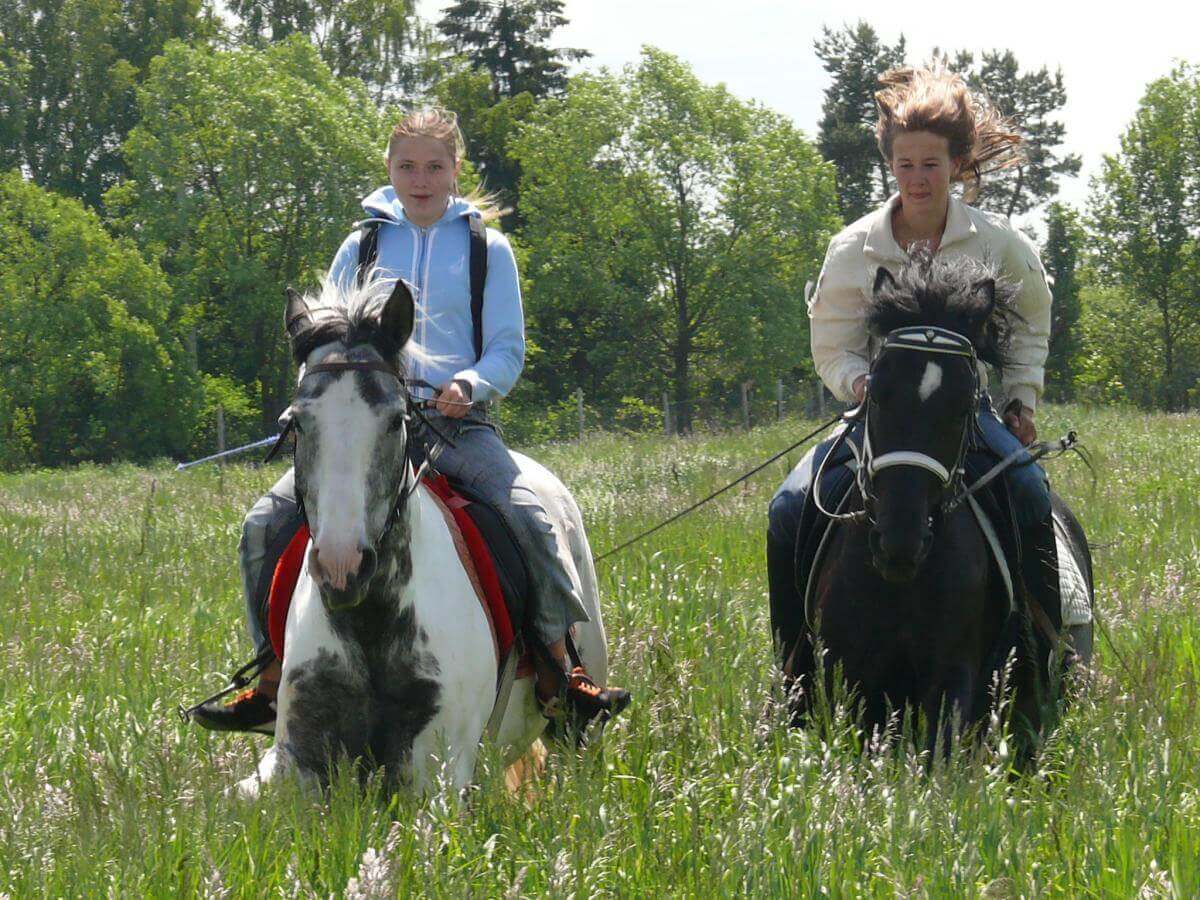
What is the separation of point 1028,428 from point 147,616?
561 centimetres

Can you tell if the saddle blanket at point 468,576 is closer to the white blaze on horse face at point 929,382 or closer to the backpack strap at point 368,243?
the backpack strap at point 368,243

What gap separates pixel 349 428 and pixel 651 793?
1.39 meters

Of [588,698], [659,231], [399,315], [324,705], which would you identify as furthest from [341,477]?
[659,231]

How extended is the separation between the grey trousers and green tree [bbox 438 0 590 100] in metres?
57.6

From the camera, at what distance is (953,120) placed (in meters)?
6.19

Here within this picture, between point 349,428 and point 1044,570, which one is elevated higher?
point 349,428

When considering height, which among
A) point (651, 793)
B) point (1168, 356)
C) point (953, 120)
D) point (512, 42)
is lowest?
point (651, 793)

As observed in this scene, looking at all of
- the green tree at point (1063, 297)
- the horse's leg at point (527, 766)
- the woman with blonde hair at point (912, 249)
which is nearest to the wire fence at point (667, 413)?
the green tree at point (1063, 297)

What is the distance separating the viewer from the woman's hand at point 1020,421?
635 cm

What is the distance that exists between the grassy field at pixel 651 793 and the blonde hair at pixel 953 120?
2263 millimetres

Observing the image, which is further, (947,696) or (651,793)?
(947,696)

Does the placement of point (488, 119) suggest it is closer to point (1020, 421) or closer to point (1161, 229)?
point (1161, 229)

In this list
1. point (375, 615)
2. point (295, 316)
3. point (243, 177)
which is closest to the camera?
point (375, 615)

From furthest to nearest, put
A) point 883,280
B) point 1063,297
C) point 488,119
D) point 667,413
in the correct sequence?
point 1063,297 < point 488,119 < point 667,413 < point 883,280
